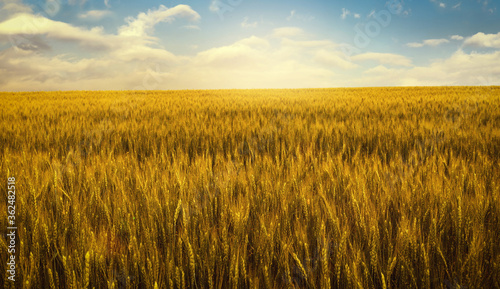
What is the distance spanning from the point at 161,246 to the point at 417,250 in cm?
97

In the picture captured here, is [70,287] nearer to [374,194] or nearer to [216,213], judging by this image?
[216,213]

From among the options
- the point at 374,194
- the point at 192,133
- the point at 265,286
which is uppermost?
the point at 192,133

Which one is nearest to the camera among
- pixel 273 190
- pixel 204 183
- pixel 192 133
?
pixel 273 190

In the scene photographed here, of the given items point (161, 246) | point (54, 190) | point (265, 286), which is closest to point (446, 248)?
point (265, 286)

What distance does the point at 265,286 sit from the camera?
32.6 inches

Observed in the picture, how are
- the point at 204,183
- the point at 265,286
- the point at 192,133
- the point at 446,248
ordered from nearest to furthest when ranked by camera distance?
the point at 265,286 < the point at 446,248 < the point at 204,183 < the point at 192,133

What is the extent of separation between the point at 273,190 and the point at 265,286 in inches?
22.7

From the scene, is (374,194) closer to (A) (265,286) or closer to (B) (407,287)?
(B) (407,287)

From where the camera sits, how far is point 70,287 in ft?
2.37

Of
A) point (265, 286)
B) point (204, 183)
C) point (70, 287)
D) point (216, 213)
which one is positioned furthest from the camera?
point (204, 183)

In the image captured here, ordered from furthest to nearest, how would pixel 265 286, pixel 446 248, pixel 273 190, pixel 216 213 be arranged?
pixel 273 190, pixel 216 213, pixel 446 248, pixel 265 286

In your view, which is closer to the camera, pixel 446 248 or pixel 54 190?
pixel 446 248

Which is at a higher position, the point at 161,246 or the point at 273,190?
the point at 273,190

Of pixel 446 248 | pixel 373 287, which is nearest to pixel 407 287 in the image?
pixel 373 287
